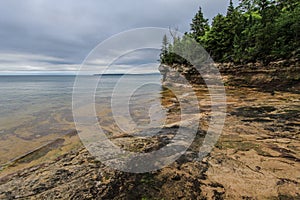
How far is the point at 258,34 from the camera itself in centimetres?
1515

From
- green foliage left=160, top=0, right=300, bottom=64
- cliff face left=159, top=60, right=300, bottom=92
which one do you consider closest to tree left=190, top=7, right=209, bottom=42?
green foliage left=160, top=0, right=300, bottom=64

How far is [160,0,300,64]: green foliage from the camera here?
13.8 m

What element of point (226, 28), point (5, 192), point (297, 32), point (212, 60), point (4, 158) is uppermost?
point (226, 28)

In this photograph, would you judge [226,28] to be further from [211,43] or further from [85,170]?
[85,170]

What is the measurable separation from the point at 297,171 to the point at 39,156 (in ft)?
22.8

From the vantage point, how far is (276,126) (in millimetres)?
4988

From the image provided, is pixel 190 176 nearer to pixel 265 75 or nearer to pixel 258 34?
pixel 265 75

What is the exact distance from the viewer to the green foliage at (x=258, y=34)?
13.8 meters

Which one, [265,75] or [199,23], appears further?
[199,23]

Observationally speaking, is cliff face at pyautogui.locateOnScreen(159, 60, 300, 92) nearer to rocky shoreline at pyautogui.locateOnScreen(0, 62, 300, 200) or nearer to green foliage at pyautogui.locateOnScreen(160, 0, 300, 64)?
green foliage at pyautogui.locateOnScreen(160, 0, 300, 64)

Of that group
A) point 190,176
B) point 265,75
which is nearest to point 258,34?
point 265,75

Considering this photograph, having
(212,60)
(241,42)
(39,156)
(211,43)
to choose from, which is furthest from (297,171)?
(211,43)

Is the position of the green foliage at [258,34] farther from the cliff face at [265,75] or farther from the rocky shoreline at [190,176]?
the rocky shoreline at [190,176]

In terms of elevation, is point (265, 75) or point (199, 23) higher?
point (199, 23)
